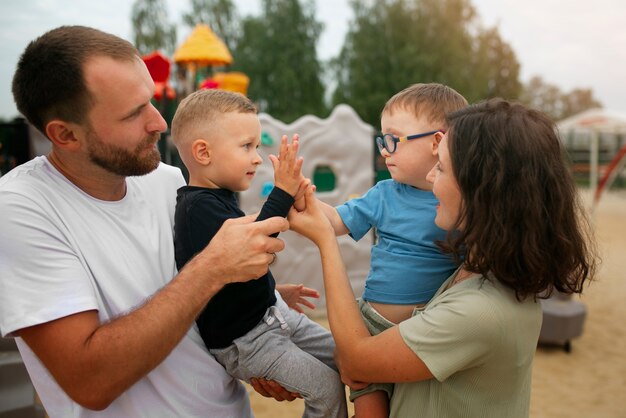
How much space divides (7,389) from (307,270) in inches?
206

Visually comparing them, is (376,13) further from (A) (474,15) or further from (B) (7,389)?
(B) (7,389)

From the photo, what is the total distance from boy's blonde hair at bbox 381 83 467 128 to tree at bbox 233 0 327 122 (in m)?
27.0

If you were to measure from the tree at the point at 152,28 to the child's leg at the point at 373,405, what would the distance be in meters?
29.8

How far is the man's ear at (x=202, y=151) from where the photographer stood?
169 cm

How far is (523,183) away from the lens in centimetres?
136

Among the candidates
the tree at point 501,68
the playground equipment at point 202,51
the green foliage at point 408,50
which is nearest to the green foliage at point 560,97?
the tree at point 501,68


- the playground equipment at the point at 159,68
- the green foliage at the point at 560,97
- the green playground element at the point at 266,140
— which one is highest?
the playground equipment at the point at 159,68

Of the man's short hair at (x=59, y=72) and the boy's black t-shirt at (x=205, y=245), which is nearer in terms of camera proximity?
the man's short hair at (x=59, y=72)

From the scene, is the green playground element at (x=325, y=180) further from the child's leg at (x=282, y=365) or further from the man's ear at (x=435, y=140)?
the child's leg at (x=282, y=365)

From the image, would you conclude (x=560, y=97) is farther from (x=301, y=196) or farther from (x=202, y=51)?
(x=301, y=196)

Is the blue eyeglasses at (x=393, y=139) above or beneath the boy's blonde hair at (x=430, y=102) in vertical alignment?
beneath

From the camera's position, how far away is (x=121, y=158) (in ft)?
5.09

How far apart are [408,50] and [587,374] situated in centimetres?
2150

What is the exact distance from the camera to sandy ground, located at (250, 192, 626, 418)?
4945 mm
